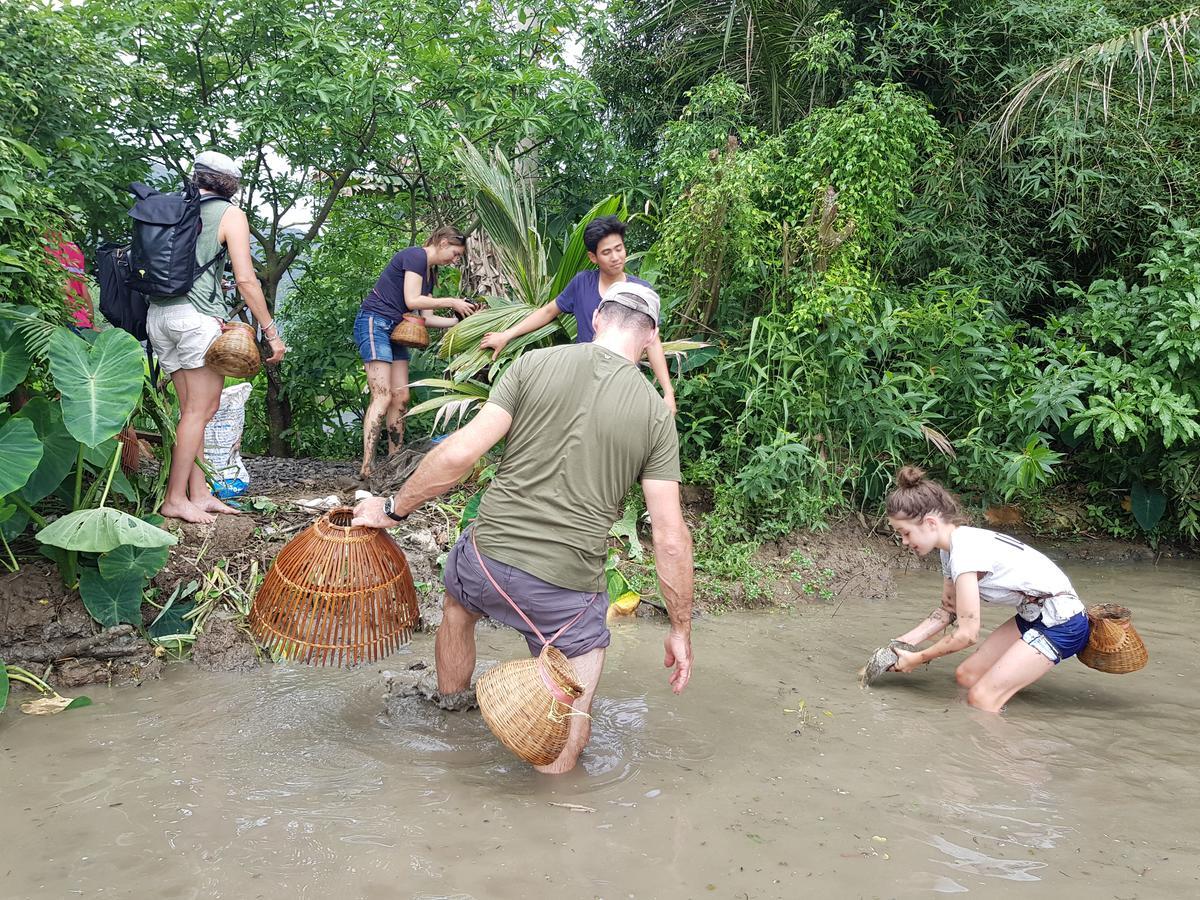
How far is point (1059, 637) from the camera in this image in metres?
4.14

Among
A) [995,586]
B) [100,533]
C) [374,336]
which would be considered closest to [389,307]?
[374,336]

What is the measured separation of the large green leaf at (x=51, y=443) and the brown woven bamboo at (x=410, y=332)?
240cm

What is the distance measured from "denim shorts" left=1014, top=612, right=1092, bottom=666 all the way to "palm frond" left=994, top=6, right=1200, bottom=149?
403 cm

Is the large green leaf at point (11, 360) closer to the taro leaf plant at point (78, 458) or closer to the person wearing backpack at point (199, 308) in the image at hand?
the taro leaf plant at point (78, 458)

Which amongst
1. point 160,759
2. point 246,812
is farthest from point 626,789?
point 160,759

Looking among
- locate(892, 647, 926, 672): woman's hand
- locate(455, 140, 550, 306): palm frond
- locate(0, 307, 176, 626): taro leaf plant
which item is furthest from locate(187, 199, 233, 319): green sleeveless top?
locate(892, 647, 926, 672): woman's hand

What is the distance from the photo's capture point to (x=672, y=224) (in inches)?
262

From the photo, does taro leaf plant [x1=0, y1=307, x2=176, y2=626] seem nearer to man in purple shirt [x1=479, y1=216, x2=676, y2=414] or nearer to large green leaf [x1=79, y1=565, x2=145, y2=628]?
large green leaf [x1=79, y1=565, x2=145, y2=628]

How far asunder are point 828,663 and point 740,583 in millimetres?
1066

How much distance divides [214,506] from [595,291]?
8.05 ft

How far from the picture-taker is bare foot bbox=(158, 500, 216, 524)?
4938 mm

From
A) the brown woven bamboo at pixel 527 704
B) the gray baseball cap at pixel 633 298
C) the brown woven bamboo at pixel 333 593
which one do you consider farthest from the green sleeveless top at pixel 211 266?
the brown woven bamboo at pixel 527 704

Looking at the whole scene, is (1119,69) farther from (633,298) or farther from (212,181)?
(212,181)

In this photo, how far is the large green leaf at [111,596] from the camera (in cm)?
435
